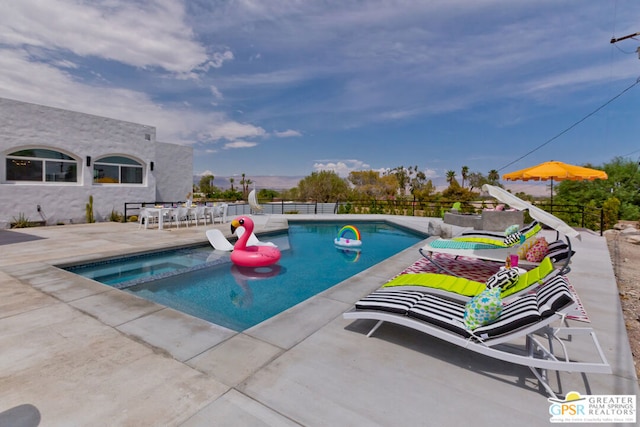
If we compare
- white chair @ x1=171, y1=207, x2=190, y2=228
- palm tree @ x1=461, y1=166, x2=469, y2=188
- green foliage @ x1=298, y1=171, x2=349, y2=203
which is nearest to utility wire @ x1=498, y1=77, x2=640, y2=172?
white chair @ x1=171, y1=207, x2=190, y2=228

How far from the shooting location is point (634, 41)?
36.7ft

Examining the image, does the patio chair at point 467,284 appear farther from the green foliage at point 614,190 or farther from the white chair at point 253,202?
the green foliage at point 614,190

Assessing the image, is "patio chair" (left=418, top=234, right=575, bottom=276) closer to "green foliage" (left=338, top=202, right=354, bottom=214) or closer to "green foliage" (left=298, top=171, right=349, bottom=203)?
"green foliage" (left=338, top=202, right=354, bottom=214)

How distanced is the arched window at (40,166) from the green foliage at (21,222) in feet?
4.87

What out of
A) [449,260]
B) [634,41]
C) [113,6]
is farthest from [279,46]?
[634,41]

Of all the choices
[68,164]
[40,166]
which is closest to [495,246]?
[68,164]

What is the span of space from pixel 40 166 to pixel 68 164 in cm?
92

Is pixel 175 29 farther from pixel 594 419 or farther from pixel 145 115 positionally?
pixel 594 419

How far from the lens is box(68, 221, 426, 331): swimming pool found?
490 cm

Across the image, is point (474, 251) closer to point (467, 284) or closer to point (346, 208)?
point (467, 284)

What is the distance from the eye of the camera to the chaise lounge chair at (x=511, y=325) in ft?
7.42

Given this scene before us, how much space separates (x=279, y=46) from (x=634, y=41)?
15.0 metres

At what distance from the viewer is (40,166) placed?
11.6 meters

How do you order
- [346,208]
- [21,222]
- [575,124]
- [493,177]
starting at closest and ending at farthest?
[21,222]
[575,124]
[346,208]
[493,177]
